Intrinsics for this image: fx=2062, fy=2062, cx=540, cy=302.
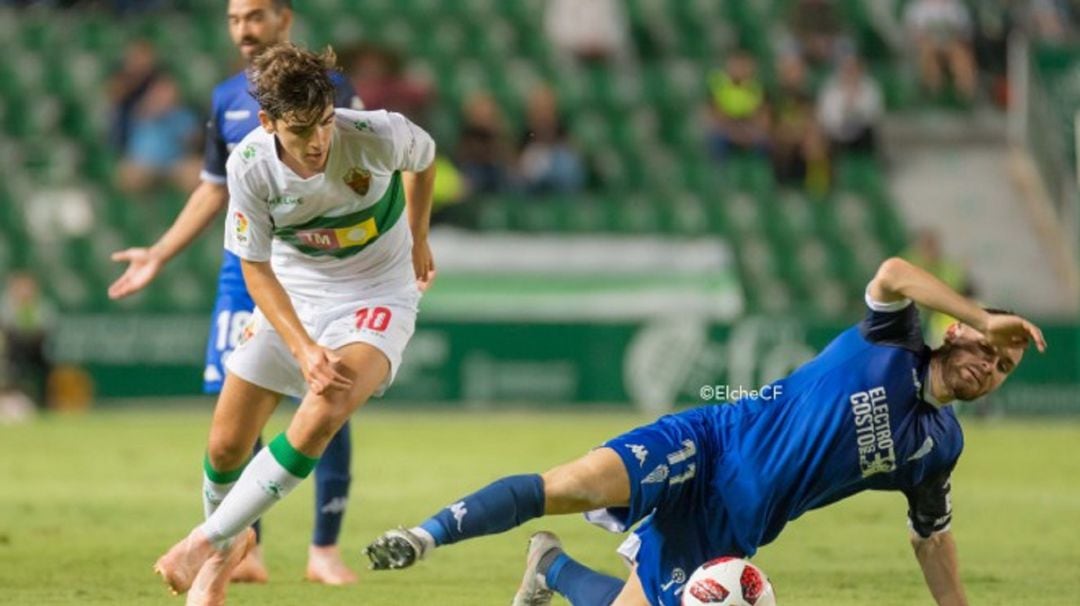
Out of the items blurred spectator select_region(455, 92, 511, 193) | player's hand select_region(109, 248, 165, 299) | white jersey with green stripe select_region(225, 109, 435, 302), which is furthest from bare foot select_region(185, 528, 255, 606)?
blurred spectator select_region(455, 92, 511, 193)

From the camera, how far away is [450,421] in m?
19.0

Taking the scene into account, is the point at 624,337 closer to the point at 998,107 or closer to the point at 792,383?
the point at 998,107

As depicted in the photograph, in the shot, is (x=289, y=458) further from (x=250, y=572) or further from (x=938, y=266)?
(x=938, y=266)

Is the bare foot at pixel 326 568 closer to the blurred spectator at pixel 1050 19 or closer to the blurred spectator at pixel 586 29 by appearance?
the blurred spectator at pixel 586 29

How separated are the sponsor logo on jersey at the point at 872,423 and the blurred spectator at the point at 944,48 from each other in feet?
59.7

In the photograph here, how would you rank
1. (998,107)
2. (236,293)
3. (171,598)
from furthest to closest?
(998,107)
(236,293)
(171,598)

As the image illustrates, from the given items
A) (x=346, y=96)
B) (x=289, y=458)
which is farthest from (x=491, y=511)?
(x=346, y=96)

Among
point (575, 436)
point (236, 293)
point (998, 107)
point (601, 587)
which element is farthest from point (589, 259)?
point (601, 587)

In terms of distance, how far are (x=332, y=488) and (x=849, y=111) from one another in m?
15.3

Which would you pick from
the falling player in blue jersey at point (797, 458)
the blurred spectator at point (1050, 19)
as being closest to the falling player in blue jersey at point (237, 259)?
the falling player in blue jersey at point (797, 458)

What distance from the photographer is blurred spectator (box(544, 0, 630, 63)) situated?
80.6ft

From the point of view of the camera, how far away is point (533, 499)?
6938mm

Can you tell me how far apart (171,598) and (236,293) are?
136cm

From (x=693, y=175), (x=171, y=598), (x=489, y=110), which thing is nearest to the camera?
(x=171, y=598)
